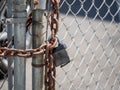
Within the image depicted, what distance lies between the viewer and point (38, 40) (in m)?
1.36

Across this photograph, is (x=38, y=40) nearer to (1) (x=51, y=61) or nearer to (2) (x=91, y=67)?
(1) (x=51, y=61)

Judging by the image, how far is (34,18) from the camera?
134cm

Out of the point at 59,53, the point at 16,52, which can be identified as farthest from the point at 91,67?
the point at 16,52

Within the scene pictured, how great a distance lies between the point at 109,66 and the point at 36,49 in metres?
2.17

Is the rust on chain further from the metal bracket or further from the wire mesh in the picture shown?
the wire mesh

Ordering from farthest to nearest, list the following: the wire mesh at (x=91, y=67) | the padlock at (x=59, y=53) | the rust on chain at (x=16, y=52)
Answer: the wire mesh at (x=91, y=67) → the padlock at (x=59, y=53) → the rust on chain at (x=16, y=52)

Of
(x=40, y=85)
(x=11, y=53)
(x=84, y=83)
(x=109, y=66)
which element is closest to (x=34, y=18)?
(x=11, y=53)

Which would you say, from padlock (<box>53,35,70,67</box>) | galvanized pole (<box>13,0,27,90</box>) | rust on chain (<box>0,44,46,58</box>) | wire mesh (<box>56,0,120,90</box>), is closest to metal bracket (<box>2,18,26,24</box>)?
galvanized pole (<box>13,0,27,90</box>)

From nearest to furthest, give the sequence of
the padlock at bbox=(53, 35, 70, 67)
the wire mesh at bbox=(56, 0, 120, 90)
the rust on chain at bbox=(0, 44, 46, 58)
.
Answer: the rust on chain at bbox=(0, 44, 46, 58) → the padlock at bbox=(53, 35, 70, 67) → the wire mesh at bbox=(56, 0, 120, 90)

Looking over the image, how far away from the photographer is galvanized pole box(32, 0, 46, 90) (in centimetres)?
132

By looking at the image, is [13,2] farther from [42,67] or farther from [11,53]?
[42,67]

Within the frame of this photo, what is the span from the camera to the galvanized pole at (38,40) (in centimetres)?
132

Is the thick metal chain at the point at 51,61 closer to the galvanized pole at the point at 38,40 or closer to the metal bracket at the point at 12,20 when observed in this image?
the galvanized pole at the point at 38,40

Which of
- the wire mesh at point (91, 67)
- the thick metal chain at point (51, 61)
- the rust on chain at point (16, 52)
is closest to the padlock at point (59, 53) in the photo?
the thick metal chain at point (51, 61)
